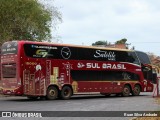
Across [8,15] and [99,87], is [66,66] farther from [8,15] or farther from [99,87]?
[8,15]

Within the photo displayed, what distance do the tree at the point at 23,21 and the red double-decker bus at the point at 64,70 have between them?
25.9 feet

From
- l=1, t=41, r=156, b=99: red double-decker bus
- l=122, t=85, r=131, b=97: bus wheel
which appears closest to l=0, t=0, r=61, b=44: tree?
l=1, t=41, r=156, b=99: red double-decker bus

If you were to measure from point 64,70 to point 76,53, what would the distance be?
1508 millimetres

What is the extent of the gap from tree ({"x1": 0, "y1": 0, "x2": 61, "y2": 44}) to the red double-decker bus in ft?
25.9

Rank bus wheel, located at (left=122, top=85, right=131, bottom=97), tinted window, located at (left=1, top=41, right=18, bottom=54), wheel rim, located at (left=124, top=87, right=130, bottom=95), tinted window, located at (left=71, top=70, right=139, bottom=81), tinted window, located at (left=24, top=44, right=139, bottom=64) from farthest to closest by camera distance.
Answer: wheel rim, located at (left=124, top=87, right=130, bottom=95) < bus wheel, located at (left=122, top=85, right=131, bottom=97) < tinted window, located at (left=71, top=70, right=139, bottom=81) < tinted window, located at (left=24, top=44, right=139, bottom=64) < tinted window, located at (left=1, top=41, right=18, bottom=54)

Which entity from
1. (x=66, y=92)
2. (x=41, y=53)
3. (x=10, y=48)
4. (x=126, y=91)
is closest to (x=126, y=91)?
(x=126, y=91)

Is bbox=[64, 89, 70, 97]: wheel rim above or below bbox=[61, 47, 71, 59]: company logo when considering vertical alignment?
below

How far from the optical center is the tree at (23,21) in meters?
34.8

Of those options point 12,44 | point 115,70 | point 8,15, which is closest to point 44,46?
point 12,44

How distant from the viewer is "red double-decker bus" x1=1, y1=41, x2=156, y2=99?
2594 centimetres

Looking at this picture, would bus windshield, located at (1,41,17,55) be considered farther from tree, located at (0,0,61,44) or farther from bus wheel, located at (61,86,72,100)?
tree, located at (0,0,61,44)

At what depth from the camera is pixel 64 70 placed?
27984mm

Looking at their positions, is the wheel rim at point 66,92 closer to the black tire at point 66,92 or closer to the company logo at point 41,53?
the black tire at point 66,92

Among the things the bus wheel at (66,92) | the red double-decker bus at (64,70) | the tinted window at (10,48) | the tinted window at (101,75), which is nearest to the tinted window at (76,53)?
the red double-decker bus at (64,70)
